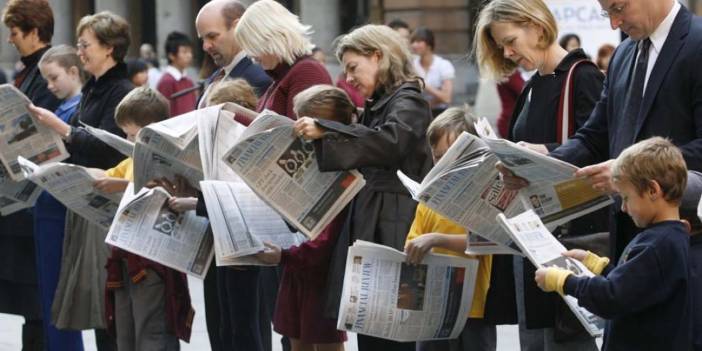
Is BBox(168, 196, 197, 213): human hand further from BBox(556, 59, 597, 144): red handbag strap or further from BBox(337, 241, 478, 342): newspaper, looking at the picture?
BBox(556, 59, 597, 144): red handbag strap

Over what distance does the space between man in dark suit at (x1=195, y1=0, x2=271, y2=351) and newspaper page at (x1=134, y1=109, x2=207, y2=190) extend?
0.43 metres

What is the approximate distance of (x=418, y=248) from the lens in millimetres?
5586

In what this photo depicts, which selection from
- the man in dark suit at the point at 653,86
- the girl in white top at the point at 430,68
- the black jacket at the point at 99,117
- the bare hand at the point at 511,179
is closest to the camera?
the man in dark suit at the point at 653,86

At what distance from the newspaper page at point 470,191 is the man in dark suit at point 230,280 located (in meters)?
1.34

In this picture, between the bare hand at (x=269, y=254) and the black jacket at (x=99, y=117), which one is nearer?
the bare hand at (x=269, y=254)

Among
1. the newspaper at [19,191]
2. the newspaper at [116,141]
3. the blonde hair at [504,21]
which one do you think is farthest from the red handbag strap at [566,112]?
the newspaper at [19,191]

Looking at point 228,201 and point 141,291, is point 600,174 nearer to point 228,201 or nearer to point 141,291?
point 228,201

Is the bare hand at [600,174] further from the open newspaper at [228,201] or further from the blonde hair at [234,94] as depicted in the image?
the blonde hair at [234,94]

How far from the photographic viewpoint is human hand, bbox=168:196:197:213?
6.33 metres

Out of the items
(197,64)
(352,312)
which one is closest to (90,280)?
(352,312)

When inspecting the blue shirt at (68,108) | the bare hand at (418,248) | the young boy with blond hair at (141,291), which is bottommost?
the young boy with blond hair at (141,291)

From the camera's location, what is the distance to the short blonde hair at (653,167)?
4.41m

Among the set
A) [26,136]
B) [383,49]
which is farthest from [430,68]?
[383,49]

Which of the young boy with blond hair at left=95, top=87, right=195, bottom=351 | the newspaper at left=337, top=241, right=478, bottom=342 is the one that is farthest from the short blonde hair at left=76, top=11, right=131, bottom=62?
the newspaper at left=337, top=241, right=478, bottom=342
